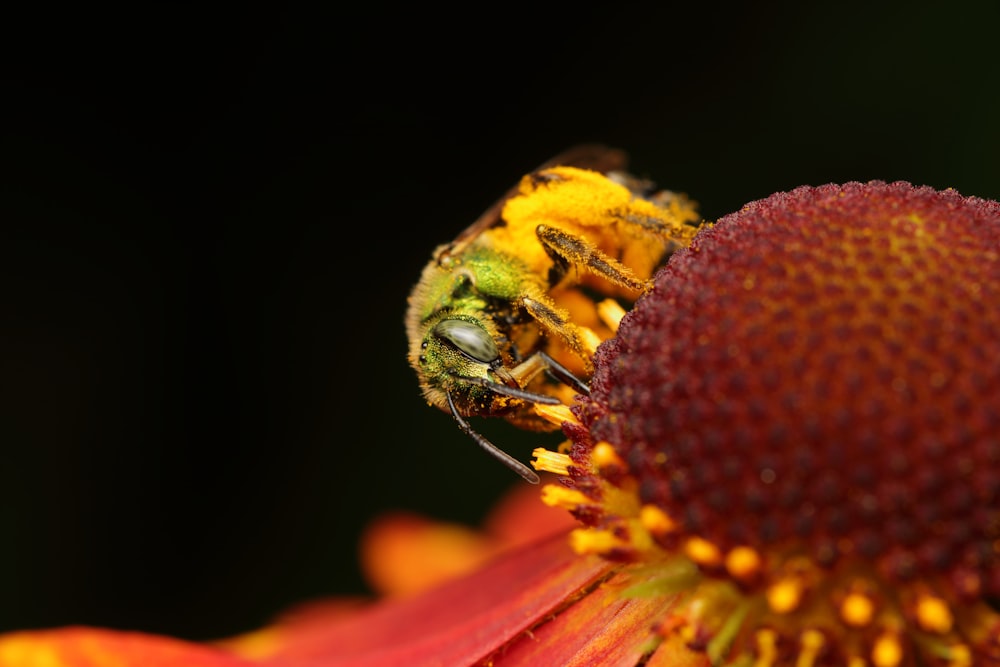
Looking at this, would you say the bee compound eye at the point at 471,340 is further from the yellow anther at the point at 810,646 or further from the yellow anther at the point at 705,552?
the yellow anther at the point at 810,646

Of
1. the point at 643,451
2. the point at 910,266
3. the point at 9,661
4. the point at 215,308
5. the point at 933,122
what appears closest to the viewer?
the point at 910,266

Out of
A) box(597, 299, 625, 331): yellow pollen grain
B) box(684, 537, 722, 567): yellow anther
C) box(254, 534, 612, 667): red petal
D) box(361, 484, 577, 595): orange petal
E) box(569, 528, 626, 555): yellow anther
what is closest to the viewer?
box(684, 537, 722, 567): yellow anther

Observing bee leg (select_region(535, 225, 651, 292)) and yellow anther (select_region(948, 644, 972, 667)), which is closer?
yellow anther (select_region(948, 644, 972, 667))

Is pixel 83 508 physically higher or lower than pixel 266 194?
lower

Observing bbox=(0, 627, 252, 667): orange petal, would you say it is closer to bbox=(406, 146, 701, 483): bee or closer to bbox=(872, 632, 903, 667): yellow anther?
bbox=(406, 146, 701, 483): bee

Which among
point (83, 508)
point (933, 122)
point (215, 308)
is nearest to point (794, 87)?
point (933, 122)

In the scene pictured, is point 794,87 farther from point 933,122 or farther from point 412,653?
point 412,653

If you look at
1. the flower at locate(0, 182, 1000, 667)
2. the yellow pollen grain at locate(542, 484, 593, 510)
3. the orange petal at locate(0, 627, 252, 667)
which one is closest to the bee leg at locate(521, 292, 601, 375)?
the flower at locate(0, 182, 1000, 667)
